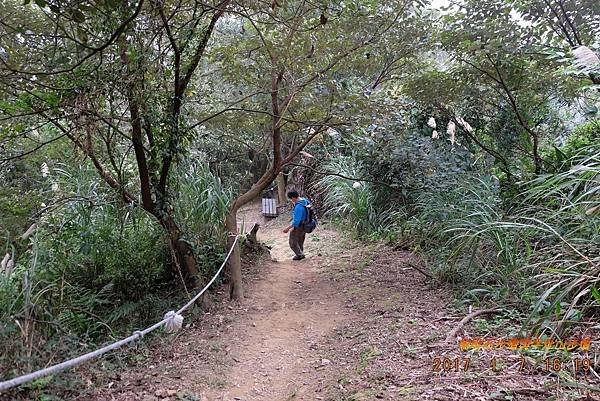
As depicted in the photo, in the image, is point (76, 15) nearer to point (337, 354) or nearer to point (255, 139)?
point (337, 354)

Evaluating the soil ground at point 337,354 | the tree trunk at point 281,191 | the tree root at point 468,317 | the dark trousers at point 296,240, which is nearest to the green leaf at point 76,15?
the soil ground at point 337,354

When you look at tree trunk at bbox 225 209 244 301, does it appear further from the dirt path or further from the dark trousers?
the dark trousers

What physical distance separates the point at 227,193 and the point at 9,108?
3.11 m

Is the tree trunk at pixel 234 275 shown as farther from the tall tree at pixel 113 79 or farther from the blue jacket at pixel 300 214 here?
the blue jacket at pixel 300 214

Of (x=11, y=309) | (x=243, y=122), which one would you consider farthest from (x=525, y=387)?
(x=243, y=122)

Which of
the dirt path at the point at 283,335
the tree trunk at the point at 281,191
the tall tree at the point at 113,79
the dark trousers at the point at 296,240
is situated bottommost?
the dirt path at the point at 283,335

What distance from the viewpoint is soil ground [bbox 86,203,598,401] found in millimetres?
2459

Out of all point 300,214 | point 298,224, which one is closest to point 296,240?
point 298,224

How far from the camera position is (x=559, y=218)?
3.82m

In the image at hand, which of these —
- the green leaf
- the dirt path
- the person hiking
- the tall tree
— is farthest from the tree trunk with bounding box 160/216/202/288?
the green leaf

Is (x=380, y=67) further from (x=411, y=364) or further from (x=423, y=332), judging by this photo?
(x=411, y=364)

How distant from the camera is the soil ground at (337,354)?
2459mm

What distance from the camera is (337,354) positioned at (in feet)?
12.0

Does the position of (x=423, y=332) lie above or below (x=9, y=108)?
below
